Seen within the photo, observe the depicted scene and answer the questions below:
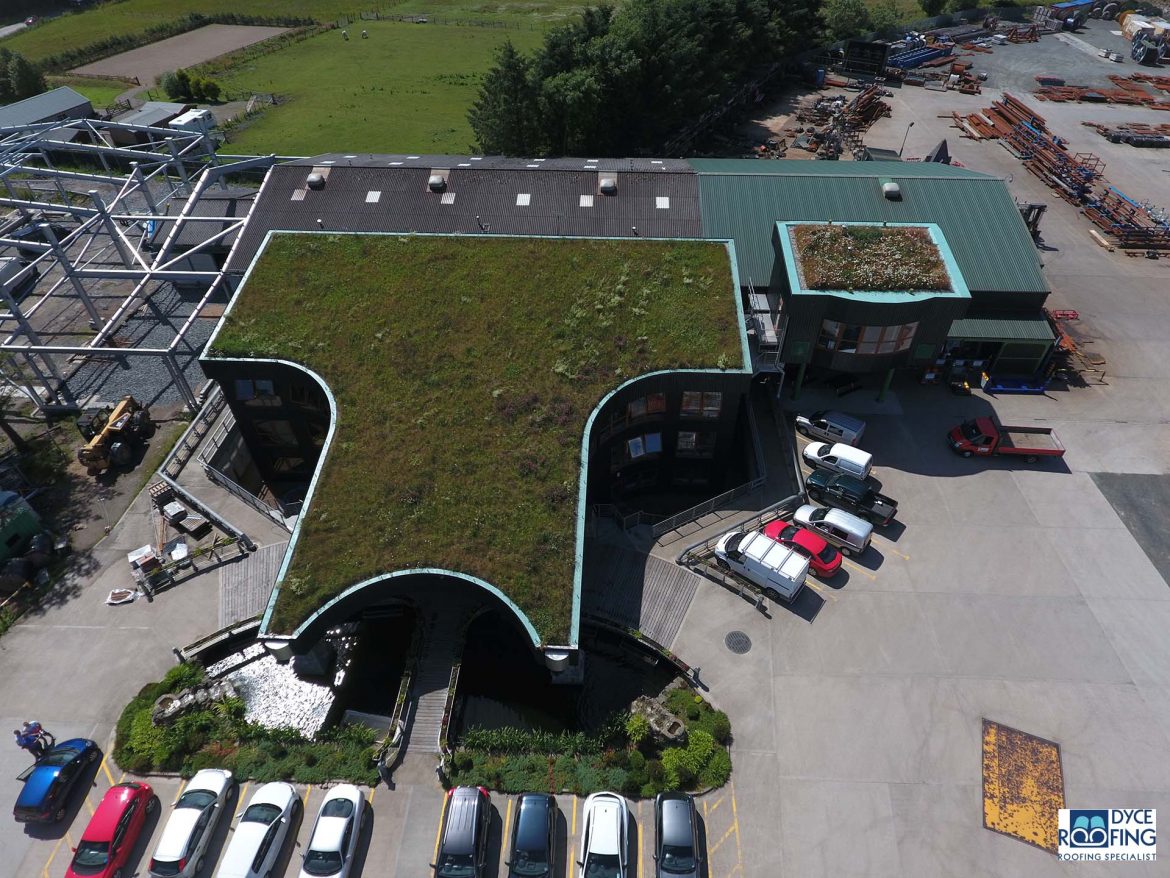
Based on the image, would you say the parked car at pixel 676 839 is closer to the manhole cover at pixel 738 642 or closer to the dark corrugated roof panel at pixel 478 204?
the manhole cover at pixel 738 642

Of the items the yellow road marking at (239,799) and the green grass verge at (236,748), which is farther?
the green grass verge at (236,748)

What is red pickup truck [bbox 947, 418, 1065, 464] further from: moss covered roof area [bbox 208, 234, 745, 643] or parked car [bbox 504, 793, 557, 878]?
parked car [bbox 504, 793, 557, 878]

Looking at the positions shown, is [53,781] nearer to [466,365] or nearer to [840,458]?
[466,365]

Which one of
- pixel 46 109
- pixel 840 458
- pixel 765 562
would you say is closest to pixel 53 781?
pixel 765 562

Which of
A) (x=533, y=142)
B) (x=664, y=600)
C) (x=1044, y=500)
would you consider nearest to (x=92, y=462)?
(x=664, y=600)

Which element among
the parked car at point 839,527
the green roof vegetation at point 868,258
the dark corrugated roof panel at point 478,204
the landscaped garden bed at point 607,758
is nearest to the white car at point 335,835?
the landscaped garden bed at point 607,758

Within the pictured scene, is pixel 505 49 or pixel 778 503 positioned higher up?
pixel 505 49

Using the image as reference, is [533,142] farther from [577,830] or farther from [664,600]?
[577,830]
